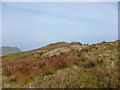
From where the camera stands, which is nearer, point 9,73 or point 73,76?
point 73,76

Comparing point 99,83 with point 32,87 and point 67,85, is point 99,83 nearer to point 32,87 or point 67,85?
point 67,85

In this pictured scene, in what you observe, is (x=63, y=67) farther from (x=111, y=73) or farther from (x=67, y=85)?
(x=111, y=73)

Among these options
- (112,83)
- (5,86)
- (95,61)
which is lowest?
(5,86)

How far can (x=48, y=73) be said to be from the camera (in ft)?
27.9

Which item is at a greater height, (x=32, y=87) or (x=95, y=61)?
(x=95, y=61)

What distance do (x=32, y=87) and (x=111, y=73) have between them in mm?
4996

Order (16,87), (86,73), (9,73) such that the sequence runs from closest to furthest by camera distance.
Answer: (16,87) < (86,73) < (9,73)

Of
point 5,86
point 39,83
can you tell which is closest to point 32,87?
point 39,83

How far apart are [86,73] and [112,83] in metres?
1.90

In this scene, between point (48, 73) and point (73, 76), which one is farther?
point (48, 73)

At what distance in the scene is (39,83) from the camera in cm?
697

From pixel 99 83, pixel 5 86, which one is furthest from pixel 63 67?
pixel 5 86

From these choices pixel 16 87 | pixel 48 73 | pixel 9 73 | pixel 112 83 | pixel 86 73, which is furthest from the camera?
pixel 9 73

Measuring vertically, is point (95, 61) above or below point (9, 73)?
above
